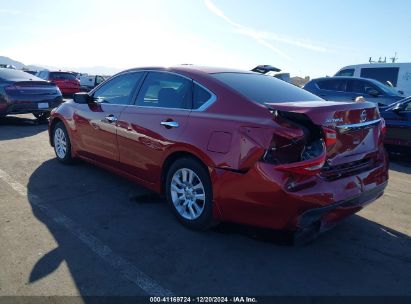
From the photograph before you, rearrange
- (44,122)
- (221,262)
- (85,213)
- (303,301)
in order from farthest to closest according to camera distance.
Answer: (44,122) → (85,213) → (221,262) → (303,301)

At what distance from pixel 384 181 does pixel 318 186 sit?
1.07 m

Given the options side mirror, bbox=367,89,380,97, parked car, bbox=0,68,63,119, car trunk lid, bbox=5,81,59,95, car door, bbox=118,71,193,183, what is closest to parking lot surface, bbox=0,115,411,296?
car door, bbox=118,71,193,183

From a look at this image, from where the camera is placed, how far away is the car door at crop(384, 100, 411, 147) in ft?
23.8

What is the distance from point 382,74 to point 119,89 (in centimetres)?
1040

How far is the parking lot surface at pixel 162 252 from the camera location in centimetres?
290

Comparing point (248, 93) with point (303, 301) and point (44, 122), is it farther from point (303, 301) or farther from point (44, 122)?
point (44, 122)

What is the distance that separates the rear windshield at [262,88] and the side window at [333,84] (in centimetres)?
662

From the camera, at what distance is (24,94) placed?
945 cm

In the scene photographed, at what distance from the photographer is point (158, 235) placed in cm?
373

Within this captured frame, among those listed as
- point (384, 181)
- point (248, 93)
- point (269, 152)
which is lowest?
point (384, 181)

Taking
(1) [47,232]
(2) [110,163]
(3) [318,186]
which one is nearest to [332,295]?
(3) [318,186]

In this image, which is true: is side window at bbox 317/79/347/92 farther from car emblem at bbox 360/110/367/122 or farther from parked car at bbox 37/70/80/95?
parked car at bbox 37/70/80/95

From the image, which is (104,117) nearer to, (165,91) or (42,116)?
(165,91)

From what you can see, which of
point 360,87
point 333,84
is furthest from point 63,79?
point 360,87
